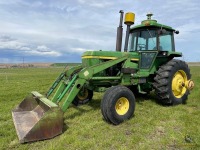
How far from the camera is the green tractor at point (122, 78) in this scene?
5.90 metres

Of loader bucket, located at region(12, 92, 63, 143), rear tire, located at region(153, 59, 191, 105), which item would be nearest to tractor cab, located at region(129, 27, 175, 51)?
rear tire, located at region(153, 59, 191, 105)

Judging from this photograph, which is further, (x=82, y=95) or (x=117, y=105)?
(x=82, y=95)

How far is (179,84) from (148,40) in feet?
6.00

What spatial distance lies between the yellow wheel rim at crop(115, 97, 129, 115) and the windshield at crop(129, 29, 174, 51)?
2570 millimetres

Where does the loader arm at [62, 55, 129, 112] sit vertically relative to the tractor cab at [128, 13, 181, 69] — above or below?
below

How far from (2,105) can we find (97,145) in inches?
204

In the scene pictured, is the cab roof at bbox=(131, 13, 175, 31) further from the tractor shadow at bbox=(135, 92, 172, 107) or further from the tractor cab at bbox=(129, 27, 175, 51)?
the tractor shadow at bbox=(135, 92, 172, 107)

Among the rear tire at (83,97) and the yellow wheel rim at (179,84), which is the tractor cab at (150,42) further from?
the rear tire at (83,97)

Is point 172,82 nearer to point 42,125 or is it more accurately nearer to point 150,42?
point 150,42

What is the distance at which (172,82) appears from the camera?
25.9ft

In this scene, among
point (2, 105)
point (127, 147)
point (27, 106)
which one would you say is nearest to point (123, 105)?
point (127, 147)

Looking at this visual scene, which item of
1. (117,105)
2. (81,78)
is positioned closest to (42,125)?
(81,78)

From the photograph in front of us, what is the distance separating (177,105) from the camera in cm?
793

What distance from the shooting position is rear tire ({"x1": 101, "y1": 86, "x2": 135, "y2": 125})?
19.1 feet
